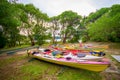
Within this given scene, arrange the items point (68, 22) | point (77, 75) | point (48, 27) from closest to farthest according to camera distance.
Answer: point (77, 75) → point (48, 27) → point (68, 22)

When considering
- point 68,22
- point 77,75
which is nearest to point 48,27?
point 68,22

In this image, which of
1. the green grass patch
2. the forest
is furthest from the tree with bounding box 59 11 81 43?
the green grass patch

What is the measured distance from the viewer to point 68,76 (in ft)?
17.4

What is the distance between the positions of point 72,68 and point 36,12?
48.9ft

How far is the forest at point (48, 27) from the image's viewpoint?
44.4 feet

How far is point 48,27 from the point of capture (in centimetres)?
2166

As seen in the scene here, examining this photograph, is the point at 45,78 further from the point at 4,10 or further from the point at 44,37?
the point at 44,37

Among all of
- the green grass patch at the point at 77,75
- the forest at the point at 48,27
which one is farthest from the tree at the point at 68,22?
the green grass patch at the point at 77,75

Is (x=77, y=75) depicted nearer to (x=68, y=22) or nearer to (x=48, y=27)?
(x=48, y=27)

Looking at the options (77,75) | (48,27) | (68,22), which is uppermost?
(68,22)

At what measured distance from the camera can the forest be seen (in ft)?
44.4

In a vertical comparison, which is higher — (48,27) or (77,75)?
(48,27)

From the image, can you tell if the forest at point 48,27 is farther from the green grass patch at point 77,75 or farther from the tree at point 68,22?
the green grass patch at point 77,75

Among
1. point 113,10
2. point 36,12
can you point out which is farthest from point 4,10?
point 113,10
